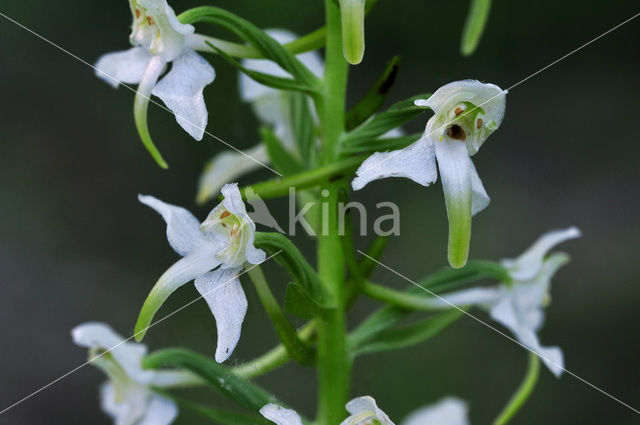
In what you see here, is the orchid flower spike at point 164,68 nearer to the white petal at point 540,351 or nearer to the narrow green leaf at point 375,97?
the narrow green leaf at point 375,97

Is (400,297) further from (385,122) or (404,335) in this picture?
(385,122)

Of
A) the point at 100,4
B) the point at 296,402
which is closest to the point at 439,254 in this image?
the point at 296,402

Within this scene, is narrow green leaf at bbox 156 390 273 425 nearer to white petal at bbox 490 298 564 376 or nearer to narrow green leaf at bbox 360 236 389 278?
narrow green leaf at bbox 360 236 389 278

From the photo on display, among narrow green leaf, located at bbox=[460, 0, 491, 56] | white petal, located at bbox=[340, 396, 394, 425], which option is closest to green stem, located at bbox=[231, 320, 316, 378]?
white petal, located at bbox=[340, 396, 394, 425]

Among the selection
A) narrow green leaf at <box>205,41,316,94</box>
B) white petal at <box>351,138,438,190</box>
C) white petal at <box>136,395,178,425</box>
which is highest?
narrow green leaf at <box>205,41,316,94</box>

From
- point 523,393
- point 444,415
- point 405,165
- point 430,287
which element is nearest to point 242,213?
point 405,165

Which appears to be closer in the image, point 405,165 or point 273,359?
point 405,165
